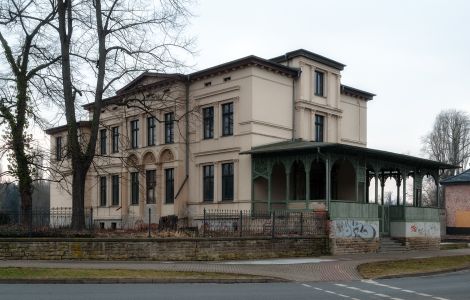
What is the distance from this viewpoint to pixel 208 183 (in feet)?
120

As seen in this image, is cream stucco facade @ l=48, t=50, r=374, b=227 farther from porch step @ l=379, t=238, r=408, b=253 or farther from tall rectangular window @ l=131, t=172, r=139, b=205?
porch step @ l=379, t=238, r=408, b=253

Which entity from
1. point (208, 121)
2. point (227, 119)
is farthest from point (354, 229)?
point (208, 121)

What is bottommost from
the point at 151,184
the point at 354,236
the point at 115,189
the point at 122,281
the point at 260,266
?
the point at 260,266

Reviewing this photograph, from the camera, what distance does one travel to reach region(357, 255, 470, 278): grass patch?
66.4 ft

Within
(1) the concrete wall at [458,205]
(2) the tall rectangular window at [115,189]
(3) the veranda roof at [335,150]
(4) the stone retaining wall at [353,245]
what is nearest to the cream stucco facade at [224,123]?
(3) the veranda roof at [335,150]

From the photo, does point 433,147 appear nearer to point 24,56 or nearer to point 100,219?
point 100,219

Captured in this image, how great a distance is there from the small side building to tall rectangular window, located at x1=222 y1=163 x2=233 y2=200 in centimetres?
2747

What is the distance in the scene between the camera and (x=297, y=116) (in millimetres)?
35375

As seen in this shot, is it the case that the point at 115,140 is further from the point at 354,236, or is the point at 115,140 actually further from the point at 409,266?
the point at 409,266

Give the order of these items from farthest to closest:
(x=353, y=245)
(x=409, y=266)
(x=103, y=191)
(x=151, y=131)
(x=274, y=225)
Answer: (x=103, y=191)
(x=151, y=131)
(x=353, y=245)
(x=274, y=225)
(x=409, y=266)

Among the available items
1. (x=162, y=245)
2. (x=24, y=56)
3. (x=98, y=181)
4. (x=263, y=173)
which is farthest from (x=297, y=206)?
(x=98, y=181)

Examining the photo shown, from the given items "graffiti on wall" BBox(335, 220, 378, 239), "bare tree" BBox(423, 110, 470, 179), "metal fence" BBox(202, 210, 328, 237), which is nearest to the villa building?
"graffiti on wall" BBox(335, 220, 378, 239)

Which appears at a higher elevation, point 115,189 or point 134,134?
point 134,134

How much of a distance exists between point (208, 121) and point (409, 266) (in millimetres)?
17564
